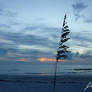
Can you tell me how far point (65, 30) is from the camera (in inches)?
573
